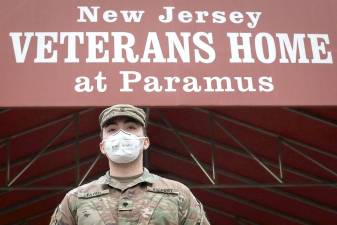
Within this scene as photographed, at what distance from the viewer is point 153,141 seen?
753 cm

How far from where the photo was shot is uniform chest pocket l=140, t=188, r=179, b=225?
7.43ft

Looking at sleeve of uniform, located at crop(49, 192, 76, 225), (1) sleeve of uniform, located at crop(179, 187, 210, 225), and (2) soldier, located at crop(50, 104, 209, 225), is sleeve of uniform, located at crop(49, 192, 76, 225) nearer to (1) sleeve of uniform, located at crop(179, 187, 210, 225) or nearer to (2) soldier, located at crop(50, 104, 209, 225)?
(2) soldier, located at crop(50, 104, 209, 225)

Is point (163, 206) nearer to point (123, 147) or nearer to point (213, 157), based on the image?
point (123, 147)

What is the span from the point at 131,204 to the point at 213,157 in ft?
14.1

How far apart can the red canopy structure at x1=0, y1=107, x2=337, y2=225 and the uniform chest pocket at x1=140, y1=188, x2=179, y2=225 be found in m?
3.42

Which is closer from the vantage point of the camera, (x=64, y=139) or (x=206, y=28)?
(x=206, y=28)

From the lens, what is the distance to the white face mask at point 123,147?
233 centimetres

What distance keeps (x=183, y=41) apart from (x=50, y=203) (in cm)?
387

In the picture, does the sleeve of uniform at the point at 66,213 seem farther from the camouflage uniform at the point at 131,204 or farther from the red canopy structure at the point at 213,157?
the red canopy structure at the point at 213,157

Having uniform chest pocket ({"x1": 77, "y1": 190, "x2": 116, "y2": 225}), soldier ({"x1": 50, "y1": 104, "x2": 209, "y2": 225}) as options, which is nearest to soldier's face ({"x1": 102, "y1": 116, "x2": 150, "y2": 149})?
soldier ({"x1": 50, "y1": 104, "x2": 209, "y2": 225})

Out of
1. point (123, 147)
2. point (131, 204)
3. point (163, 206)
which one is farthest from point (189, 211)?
point (123, 147)

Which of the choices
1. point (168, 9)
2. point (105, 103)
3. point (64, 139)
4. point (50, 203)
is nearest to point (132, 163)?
point (105, 103)

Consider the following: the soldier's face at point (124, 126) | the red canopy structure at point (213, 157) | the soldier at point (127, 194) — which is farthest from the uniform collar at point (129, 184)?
the red canopy structure at point (213, 157)

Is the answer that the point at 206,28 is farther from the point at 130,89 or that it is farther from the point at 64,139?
the point at 64,139
